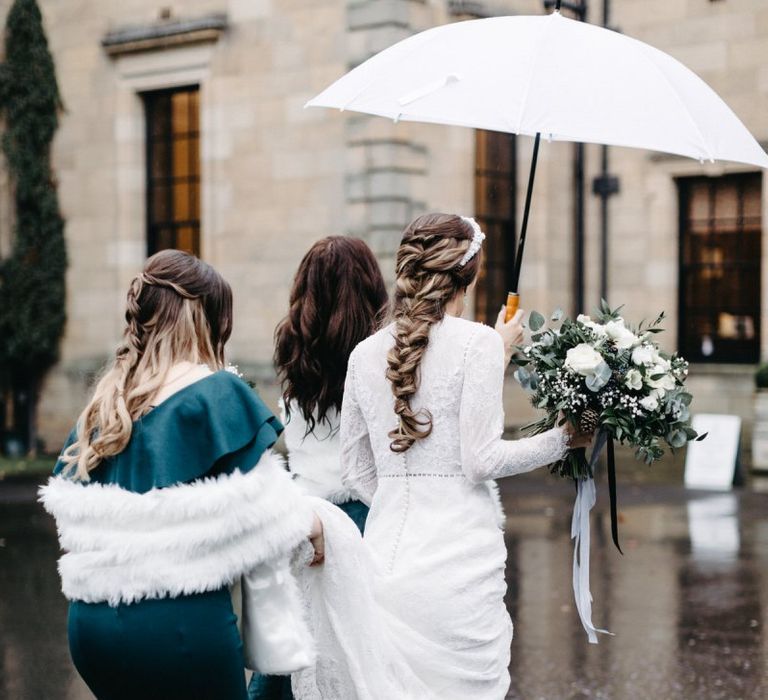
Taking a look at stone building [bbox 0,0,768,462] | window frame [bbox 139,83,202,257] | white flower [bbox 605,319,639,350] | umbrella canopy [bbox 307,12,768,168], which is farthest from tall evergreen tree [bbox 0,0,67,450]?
white flower [bbox 605,319,639,350]

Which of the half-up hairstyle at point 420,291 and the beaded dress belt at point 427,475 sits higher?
the half-up hairstyle at point 420,291

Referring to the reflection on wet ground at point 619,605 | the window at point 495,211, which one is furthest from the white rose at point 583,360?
the window at point 495,211

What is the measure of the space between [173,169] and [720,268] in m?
6.97

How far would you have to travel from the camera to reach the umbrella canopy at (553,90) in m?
4.21

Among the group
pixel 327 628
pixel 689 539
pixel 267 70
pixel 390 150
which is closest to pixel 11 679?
pixel 327 628

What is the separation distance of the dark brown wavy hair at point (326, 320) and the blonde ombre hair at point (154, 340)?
3.90 feet

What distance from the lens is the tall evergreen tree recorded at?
619 inches

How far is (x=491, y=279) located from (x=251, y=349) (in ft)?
10.4

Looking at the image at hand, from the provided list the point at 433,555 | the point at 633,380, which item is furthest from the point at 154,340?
the point at 633,380

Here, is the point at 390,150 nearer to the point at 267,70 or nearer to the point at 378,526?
the point at 267,70

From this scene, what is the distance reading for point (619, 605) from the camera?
7645 millimetres

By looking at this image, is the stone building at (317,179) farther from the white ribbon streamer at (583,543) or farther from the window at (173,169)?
the white ribbon streamer at (583,543)

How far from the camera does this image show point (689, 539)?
9.70 metres

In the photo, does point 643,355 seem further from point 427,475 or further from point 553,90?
point 553,90
